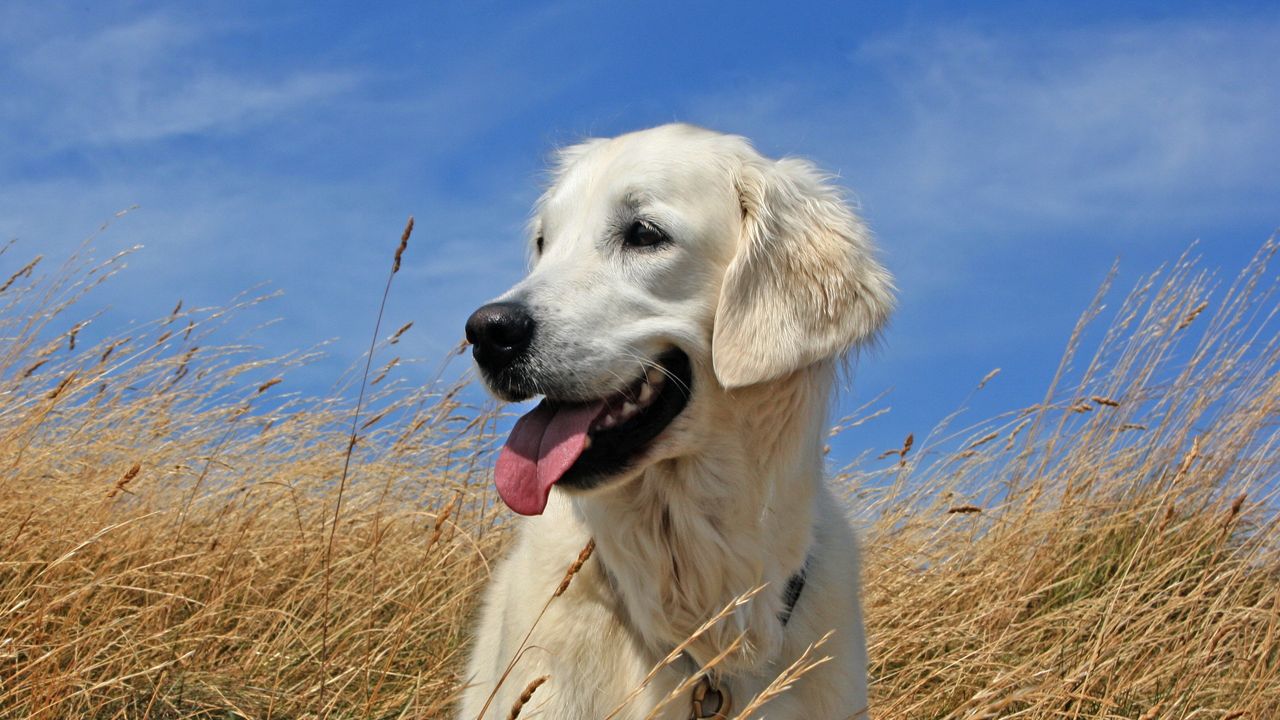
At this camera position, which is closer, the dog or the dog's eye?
the dog

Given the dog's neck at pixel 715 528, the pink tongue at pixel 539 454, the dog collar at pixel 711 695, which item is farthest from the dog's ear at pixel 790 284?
the dog collar at pixel 711 695

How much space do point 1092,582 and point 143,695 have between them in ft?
13.3

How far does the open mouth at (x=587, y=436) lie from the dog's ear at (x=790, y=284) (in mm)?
140

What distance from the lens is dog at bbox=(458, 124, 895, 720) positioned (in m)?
2.56

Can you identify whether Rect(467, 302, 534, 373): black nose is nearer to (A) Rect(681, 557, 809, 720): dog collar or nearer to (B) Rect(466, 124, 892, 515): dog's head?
(B) Rect(466, 124, 892, 515): dog's head

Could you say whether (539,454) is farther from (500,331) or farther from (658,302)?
(658,302)

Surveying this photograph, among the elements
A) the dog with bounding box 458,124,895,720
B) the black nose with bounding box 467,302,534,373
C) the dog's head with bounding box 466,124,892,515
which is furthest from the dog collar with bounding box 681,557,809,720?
the black nose with bounding box 467,302,534,373

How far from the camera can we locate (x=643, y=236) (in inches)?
109

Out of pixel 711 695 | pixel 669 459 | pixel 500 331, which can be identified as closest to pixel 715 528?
pixel 669 459

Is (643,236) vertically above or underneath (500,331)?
above

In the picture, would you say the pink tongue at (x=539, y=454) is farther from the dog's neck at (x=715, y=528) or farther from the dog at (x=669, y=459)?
the dog's neck at (x=715, y=528)

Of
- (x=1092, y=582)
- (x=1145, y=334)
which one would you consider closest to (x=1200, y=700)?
(x=1092, y=582)

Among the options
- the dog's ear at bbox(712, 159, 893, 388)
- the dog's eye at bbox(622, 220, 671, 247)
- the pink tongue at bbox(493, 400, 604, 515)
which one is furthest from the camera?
the dog's eye at bbox(622, 220, 671, 247)

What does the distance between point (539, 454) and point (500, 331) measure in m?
0.29
